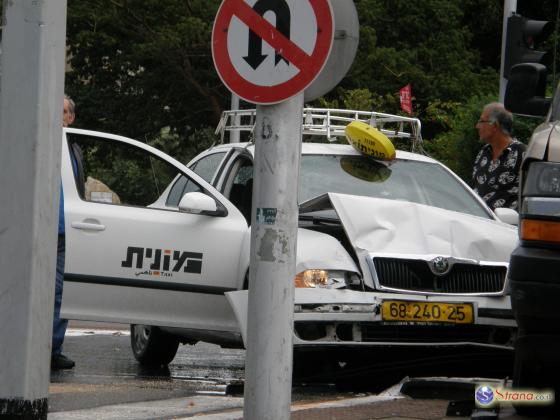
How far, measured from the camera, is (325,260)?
324 inches

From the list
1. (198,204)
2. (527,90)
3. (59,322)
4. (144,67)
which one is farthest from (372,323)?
(144,67)

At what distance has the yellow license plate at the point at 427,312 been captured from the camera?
812cm

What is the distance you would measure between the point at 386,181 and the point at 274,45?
3.73 m

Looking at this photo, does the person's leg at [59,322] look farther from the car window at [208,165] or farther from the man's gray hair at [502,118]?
the man's gray hair at [502,118]

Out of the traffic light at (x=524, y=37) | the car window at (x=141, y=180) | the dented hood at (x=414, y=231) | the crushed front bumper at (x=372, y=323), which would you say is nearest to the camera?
the crushed front bumper at (x=372, y=323)

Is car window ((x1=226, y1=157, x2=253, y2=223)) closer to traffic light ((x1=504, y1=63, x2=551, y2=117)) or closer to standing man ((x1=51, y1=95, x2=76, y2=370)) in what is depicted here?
standing man ((x1=51, y1=95, x2=76, y2=370))

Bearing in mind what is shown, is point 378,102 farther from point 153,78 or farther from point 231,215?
point 231,215

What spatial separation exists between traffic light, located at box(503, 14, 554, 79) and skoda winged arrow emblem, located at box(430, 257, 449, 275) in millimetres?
4922

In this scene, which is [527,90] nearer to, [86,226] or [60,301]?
[86,226]

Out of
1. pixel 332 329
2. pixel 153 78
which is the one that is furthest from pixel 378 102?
pixel 332 329

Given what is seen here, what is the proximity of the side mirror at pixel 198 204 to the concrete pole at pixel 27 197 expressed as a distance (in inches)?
120

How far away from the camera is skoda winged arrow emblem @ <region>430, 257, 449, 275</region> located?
27.4ft

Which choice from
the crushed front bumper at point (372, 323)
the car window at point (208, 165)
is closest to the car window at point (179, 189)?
the car window at point (208, 165)

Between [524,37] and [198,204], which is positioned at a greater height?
[524,37]
